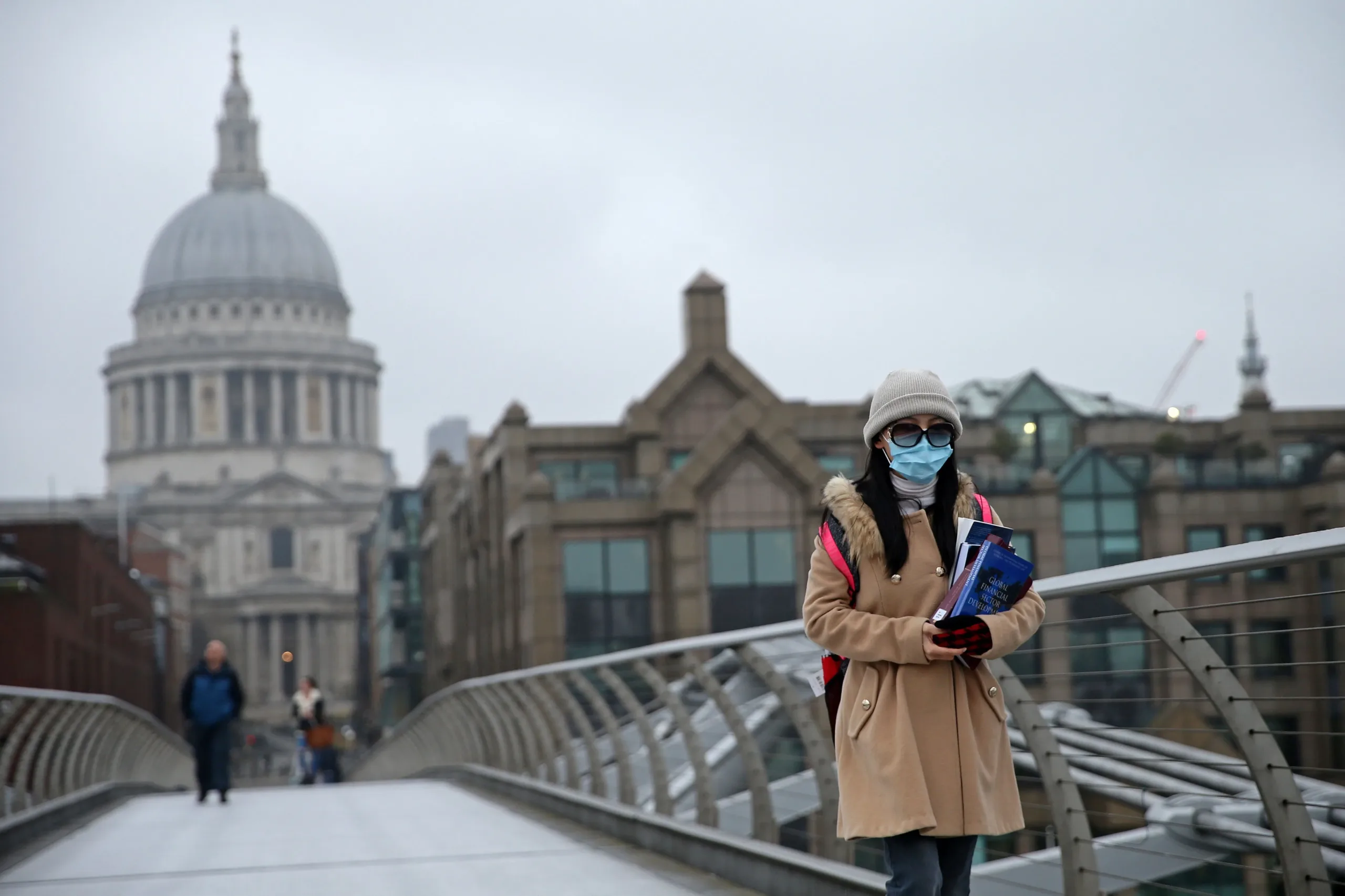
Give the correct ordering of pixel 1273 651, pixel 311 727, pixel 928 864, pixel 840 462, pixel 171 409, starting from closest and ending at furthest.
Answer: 1. pixel 928 864
2. pixel 1273 651
3. pixel 311 727
4. pixel 840 462
5. pixel 171 409

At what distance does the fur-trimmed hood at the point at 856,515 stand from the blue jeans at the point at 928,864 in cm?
78

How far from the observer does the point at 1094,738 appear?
1289 centimetres

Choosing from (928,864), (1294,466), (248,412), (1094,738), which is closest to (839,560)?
(928,864)

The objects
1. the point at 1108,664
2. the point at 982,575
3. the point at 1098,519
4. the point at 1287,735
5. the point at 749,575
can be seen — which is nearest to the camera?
the point at 982,575

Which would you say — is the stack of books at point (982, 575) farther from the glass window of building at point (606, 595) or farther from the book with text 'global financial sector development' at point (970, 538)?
the glass window of building at point (606, 595)

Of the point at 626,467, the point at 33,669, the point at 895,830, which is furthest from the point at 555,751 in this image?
the point at 626,467

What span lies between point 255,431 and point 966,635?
7483 inches

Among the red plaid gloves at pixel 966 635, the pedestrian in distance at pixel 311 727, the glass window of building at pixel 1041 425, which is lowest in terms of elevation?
the pedestrian in distance at pixel 311 727

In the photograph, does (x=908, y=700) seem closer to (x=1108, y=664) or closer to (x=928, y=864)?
(x=928, y=864)

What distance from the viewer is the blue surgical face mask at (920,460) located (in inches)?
227

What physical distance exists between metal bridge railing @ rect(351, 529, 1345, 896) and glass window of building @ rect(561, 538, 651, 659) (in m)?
33.7

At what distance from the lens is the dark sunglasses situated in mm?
5777

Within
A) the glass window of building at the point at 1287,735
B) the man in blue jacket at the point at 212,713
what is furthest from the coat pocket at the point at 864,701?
the man in blue jacket at the point at 212,713

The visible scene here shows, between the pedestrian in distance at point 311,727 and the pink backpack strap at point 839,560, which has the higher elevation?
the pink backpack strap at point 839,560
